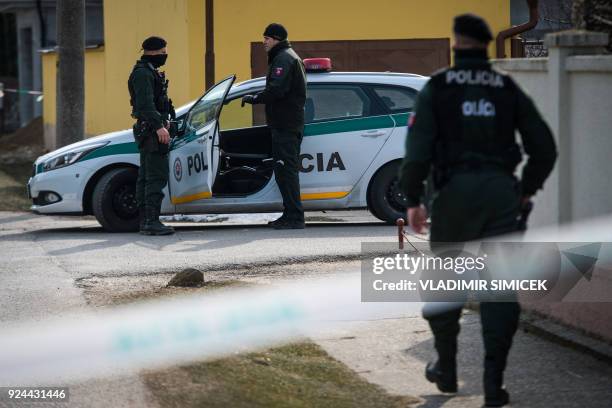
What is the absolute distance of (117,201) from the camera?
1263 cm

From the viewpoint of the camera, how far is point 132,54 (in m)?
21.4

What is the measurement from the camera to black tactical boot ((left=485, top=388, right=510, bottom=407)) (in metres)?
5.69

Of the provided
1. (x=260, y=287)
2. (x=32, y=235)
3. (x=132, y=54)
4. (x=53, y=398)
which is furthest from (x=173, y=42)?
(x=53, y=398)

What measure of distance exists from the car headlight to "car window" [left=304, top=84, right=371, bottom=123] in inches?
80.2

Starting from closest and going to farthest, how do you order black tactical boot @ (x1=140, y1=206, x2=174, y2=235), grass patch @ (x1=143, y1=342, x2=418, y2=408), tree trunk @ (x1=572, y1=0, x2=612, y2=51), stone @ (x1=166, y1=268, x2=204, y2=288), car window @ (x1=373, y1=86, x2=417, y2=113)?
grass patch @ (x1=143, y1=342, x2=418, y2=408) → tree trunk @ (x1=572, y1=0, x2=612, y2=51) → stone @ (x1=166, y1=268, x2=204, y2=288) → black tactical boot @ (x1=140, y1=206, x2=174, y2=235) → car window @ (x1=373, y1=86, x2=417, y2=113)

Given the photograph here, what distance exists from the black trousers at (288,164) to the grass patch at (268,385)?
17.8 feet

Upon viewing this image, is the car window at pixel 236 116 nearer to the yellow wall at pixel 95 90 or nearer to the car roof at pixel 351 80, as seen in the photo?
the car roof at pixel 351 80

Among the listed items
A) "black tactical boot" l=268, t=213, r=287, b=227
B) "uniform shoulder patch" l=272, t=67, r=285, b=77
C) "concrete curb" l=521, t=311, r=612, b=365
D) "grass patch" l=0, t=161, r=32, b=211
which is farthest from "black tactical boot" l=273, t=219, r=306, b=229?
"concrete curb" l=521, t=311, r=612, b=365

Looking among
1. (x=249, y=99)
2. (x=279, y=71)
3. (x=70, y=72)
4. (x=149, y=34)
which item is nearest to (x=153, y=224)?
(x=249, y=99)

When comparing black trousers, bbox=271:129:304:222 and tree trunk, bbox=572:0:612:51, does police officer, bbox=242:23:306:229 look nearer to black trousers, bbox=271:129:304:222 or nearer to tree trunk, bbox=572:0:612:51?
black trousers, bbox=271:129:304:222

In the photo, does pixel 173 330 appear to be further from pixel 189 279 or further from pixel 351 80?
pixel 351 80

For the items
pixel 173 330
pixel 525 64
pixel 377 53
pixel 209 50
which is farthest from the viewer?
pixel 377 53

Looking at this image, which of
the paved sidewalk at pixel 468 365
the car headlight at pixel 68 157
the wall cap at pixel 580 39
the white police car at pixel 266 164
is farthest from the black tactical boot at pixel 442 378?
the car headlight at pixel 68 157

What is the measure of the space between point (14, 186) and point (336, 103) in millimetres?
7499
